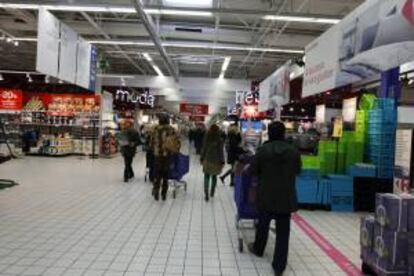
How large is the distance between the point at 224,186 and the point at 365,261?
7124 mm

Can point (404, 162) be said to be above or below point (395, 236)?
above

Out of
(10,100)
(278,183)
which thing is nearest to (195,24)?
(278,183)

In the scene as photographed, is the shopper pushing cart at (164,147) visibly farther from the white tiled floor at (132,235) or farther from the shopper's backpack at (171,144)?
the white tiled floor at (132,235)

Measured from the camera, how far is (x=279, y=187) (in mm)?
4766

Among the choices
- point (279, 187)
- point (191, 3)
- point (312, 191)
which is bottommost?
point (312, 191)

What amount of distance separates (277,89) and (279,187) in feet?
28.8

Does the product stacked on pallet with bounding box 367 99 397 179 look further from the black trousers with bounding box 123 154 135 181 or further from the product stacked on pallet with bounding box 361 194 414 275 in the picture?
the black trousers with bounding box 123 154 135 181

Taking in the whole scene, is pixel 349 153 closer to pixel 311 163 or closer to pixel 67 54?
pixel 311 163

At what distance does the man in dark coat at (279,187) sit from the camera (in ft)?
15.6

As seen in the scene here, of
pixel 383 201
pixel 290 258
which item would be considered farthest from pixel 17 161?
pixel 383 201

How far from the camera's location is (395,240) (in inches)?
172

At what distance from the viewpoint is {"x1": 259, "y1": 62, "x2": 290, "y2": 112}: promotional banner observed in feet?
40.5

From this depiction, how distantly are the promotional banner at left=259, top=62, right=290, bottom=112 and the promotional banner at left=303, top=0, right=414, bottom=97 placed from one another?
10.8ft

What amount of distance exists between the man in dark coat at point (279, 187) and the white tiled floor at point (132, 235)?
1.37 ft
